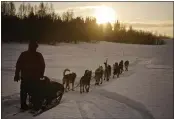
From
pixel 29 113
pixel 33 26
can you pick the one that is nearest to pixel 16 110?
pixel 29 113

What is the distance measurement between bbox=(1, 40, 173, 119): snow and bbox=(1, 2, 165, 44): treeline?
0.06m

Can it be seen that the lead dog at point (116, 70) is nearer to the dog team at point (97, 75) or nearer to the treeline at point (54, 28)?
the dog team at point (97, 75)

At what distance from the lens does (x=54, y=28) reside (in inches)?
111

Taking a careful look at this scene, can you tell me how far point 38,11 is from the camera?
2.80m

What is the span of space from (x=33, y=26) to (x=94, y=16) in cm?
54

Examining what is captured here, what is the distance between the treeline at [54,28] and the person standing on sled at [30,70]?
0.12m

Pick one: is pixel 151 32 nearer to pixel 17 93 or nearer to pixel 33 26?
pixel 33 26

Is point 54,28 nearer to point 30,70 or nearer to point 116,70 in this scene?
point 30,70

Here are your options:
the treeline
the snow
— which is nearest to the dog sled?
the snow

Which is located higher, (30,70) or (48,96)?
(30,70)

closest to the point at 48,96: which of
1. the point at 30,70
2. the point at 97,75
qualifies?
the point at 30,70

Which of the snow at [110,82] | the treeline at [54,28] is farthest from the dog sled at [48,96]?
the treeline at [54,28]

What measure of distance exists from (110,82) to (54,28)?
0.68 metres

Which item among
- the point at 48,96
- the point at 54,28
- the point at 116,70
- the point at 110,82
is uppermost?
the point at 54,28
